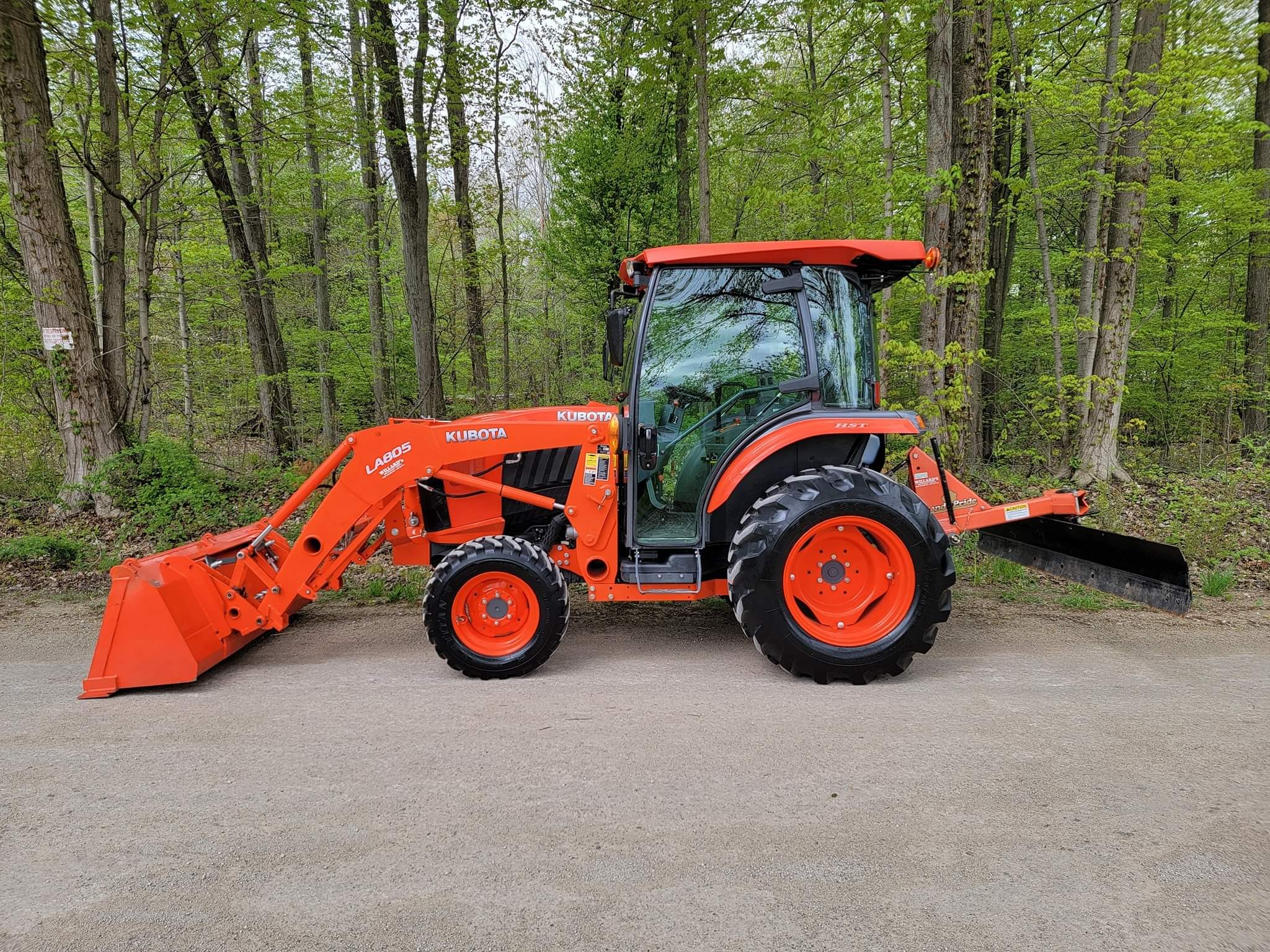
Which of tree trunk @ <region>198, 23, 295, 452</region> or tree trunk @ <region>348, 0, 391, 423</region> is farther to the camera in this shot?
tree trunk @ <region>348, 0, 391, 423</region>

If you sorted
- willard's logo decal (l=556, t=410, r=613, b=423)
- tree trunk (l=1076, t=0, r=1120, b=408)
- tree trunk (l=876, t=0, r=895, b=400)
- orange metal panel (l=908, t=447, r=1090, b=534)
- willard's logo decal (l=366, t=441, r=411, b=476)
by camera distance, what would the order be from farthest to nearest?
tree trunk (l=1076, t=0, r=1120, b=408) < tree trunk (l=876, t=0, r=895, b=400) < orange metal panel (l=908, t=447, r=1090, b=534) < willard's logo decal (l=556, t=410, r=613, b=423) < willard's logo decal (l=366, t=441, r=411, b=476)

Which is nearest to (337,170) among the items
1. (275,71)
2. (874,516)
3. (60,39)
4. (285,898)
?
(275,71)

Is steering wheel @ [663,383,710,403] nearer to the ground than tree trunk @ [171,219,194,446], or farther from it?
nearer to the ground

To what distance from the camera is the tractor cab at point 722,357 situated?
3916 mm

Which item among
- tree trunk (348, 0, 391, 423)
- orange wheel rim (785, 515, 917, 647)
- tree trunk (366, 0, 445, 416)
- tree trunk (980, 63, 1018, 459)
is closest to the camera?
orange wheel rim (785, 515, 917, 647)

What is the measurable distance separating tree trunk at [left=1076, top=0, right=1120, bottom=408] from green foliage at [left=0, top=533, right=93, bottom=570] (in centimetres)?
999

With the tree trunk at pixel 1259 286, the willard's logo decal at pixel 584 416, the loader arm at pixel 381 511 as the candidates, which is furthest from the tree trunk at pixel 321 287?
the tree trunk at pixel 1259 286

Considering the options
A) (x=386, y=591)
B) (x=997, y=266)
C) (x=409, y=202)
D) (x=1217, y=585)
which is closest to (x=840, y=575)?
(x=1217, y=585)

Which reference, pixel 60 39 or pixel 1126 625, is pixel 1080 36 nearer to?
pixel 1126 625

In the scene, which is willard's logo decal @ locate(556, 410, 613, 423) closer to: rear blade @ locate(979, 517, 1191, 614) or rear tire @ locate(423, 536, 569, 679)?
rear tire @ locate(423, 536, 569, 679)

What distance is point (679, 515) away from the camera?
13.5ft

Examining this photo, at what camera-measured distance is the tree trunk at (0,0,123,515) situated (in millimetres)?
6039

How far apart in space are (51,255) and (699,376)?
249 inches

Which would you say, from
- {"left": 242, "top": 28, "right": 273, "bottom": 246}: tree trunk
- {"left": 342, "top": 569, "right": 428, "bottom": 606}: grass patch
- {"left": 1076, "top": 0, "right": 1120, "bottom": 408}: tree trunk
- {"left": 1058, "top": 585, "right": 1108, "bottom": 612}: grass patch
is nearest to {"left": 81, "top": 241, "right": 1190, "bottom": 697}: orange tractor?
{"left": 1058, "top": 585, "right": 1108, "bottom": 612}: grass patch
